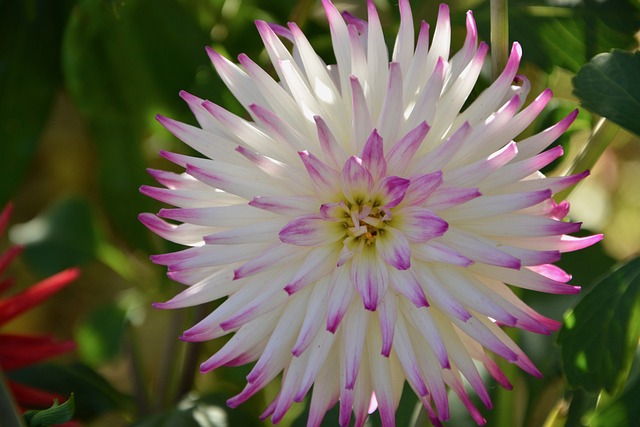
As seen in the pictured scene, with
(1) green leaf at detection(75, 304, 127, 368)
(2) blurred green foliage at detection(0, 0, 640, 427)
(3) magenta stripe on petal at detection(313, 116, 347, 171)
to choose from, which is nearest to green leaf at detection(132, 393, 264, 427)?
(2) blurred green foliage at detection(0, 0, 640, 427)

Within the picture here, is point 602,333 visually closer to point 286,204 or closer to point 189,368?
point 286,204

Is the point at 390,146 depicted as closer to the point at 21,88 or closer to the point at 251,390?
the point at 251,390

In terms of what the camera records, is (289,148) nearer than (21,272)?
Yes

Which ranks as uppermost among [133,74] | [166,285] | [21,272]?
[133,74]

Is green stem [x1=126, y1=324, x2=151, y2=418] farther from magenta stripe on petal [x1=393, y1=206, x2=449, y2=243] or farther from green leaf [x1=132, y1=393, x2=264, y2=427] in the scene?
magenta stripe on petal [x1=393, y1=206, x2=449, y2=243]

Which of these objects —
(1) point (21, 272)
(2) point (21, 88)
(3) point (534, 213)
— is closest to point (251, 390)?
(3) point (534, 213)
